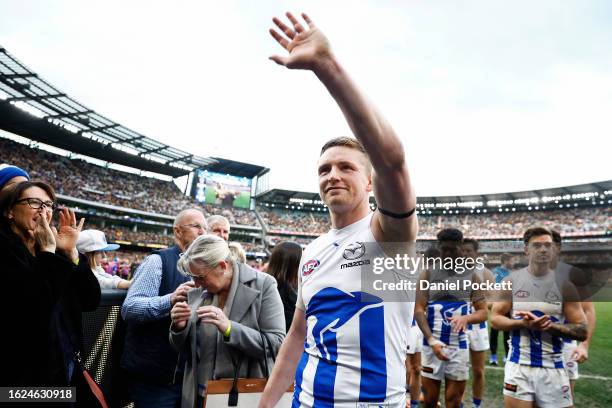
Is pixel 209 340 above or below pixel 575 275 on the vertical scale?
below

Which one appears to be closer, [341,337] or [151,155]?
[341,337]

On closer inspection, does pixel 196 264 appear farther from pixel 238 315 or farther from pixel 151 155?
pixel 151 155

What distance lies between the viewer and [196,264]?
255 cm

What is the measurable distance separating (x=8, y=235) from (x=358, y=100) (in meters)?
2.06

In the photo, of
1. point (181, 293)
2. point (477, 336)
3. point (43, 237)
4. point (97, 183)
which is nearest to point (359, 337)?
point (181, 293)

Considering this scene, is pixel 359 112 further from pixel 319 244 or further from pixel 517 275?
pixel 517 275

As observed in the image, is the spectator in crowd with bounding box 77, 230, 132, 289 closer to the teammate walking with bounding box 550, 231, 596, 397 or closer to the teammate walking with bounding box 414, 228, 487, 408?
the teammate walking with bounding box 414, 228, 487, 408

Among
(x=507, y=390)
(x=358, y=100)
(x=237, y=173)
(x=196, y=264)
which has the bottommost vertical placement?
(x=507, y=390)

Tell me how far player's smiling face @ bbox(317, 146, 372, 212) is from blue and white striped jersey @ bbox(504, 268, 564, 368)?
2.96 meters

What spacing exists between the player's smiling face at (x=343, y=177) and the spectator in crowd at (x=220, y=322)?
1279 millimetres

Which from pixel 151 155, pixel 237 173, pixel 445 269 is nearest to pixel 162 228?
pixel 151 155

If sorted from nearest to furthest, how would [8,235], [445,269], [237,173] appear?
[8,235]
[445,269]
[237,173]

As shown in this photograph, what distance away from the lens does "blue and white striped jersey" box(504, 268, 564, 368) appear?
11.3 feet

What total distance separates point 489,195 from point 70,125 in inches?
2127
